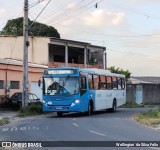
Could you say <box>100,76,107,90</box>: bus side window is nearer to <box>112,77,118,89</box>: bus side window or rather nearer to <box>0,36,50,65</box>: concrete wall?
<box>112,77,118,89</box>: bus side window

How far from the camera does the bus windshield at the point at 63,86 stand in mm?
29391

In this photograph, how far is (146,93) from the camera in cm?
5656

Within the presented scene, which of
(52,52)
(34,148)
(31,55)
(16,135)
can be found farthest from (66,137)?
(52,52)

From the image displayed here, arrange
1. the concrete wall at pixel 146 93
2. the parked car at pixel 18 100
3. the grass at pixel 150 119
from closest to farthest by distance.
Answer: the grass at pixel 150 119 < the parked car at pixel 18 100 < the concrete wall at pixel 146 93

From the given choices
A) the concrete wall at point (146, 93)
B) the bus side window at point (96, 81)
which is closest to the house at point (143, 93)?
the concrete wall at point (146, 93)

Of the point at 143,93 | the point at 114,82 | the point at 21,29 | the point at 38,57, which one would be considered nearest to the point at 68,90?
the point at 114,82

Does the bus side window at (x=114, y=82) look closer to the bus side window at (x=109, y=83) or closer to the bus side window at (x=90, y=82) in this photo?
the bus side window at (x=109, y=83)

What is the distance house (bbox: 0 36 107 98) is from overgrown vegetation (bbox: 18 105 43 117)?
6512mm

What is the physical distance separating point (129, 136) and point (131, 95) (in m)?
38.4

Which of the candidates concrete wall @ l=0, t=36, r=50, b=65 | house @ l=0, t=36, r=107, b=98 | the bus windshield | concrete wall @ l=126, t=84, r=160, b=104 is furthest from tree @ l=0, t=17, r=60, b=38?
the bus windshield

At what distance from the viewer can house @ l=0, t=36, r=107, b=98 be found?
4112 centimetres

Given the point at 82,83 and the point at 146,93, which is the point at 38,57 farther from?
the point at 82,83

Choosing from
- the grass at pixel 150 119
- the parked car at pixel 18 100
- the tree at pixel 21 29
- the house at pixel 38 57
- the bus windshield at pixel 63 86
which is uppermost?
the tree at pixel 21 29

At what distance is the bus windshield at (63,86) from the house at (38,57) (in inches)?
421
